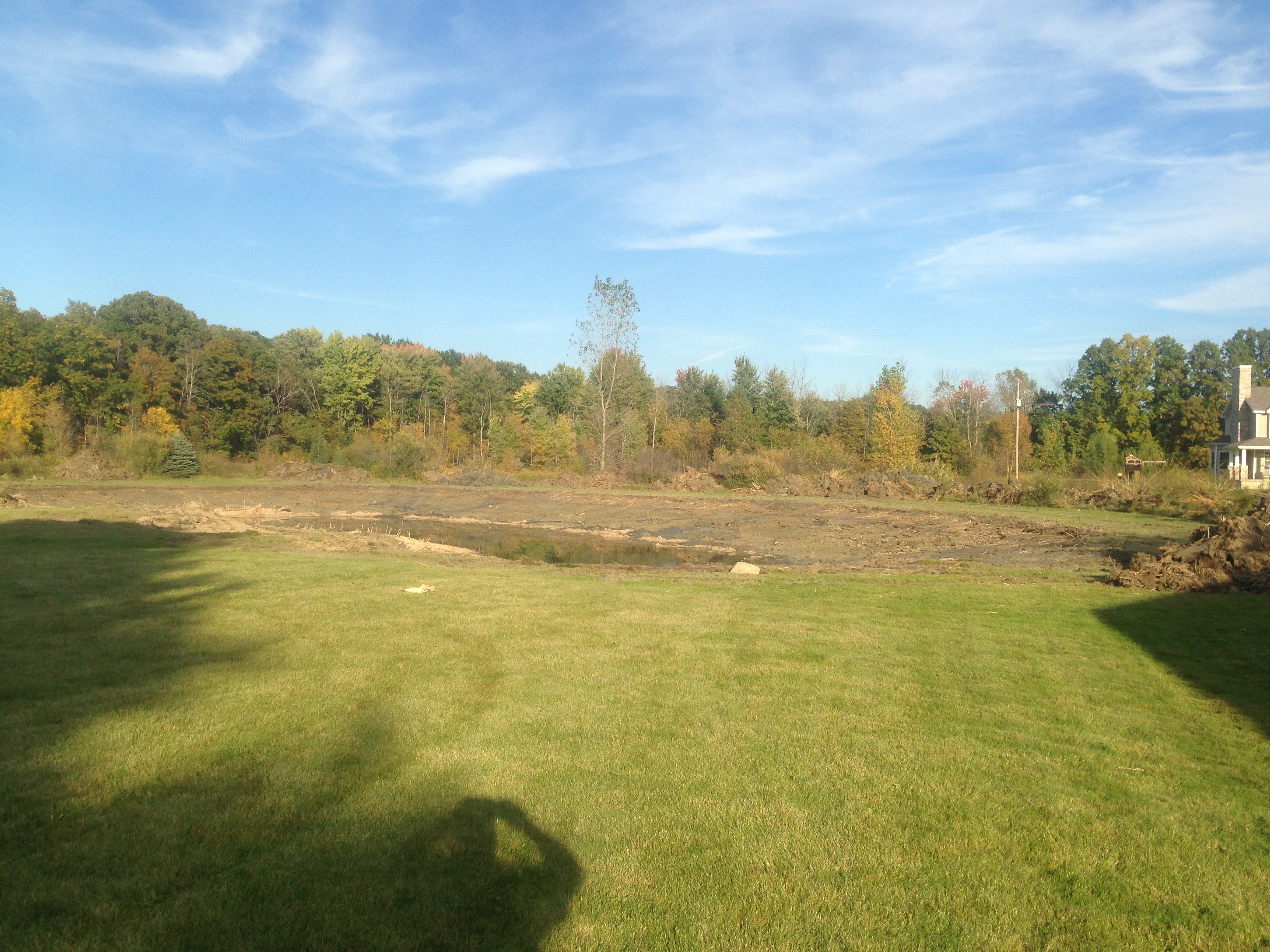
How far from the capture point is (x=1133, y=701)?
20.8ft

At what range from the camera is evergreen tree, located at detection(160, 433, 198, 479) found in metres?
44.5

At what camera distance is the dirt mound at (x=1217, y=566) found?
37.2 ft

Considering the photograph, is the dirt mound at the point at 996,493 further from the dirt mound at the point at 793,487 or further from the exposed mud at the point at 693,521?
the dirt mound at the point at 793,487

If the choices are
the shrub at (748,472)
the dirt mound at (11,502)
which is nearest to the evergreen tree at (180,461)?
the dirt mound at (11,502)

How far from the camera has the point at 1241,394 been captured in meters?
43.2

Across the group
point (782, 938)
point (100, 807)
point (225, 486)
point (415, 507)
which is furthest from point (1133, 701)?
point (225, 486)

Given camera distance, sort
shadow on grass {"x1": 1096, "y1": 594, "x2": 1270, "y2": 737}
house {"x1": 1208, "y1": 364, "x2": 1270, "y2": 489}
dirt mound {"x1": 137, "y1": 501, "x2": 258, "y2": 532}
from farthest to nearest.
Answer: house {"x1": 1208, "y1": 364, "x2": 1270, "y2": 489} → dirt mound {"x1": 137, "y1": 501, "x2": 258, "y2": 532} → shadow on grass {"x1": 1096, "y1": 594, "x2": 1270, "y2": 737}

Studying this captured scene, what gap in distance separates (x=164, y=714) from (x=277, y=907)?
99.7 inches

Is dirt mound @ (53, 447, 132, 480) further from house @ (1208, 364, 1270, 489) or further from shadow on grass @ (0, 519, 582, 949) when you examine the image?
house @ (1208, 364, 1270, 489)

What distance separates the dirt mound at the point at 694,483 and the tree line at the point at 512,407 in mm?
3257

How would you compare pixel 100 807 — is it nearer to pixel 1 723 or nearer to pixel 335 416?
pixel 1 723

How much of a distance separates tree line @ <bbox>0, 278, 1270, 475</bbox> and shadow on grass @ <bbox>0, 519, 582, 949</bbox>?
40.8 m

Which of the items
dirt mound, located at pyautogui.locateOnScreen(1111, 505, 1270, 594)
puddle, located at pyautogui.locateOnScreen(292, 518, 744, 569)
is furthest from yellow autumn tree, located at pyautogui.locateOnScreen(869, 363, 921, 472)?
dirt mound, located at pyautogui.locateOnScreen(1111, 505, 1270, 594)

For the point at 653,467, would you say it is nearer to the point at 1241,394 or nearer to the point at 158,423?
the point at 158,423
